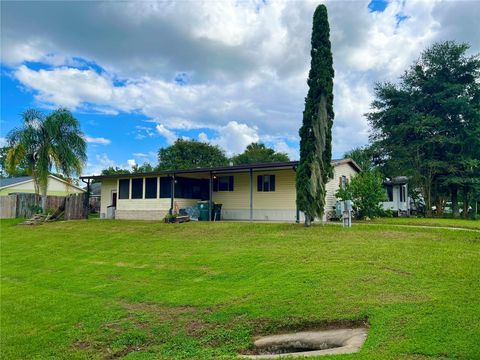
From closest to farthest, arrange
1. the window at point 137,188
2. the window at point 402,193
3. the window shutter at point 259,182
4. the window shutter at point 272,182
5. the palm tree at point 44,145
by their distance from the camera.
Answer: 1. the window shutter at point 272,182
2. the window shutter at point 259,182
3. the window at point 137,188
4. the palm tree at point 44,145
5. the window at point 402,193

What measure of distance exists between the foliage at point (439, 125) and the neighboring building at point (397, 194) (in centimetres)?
134

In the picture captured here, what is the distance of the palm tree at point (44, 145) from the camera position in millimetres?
23812

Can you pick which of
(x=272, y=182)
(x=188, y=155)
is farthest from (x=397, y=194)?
(x=188, y=155)

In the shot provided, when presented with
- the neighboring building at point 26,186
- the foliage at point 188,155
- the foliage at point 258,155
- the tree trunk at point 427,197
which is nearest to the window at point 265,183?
the tree trunk at point 427,197

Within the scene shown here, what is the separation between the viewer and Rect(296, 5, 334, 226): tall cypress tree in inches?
581

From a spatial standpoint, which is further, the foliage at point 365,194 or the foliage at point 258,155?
the foliage at point 258,155

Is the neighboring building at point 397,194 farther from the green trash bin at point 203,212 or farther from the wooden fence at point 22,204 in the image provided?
the wooden fence at point 22,204

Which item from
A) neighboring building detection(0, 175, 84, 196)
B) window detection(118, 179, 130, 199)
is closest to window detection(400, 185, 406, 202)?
window detection(118, 179, 130, 199)

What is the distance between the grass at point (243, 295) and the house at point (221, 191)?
586cm

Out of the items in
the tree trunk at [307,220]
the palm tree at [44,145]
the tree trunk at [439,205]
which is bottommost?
the tree trunk at [307,220]

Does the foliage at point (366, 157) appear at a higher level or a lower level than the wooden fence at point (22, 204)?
higher

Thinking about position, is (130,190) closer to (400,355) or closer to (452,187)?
(400,355)

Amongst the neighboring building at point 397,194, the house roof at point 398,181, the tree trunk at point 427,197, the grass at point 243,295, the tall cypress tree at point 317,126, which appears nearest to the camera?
the grass at point 243,295

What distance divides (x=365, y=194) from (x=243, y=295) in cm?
1226
